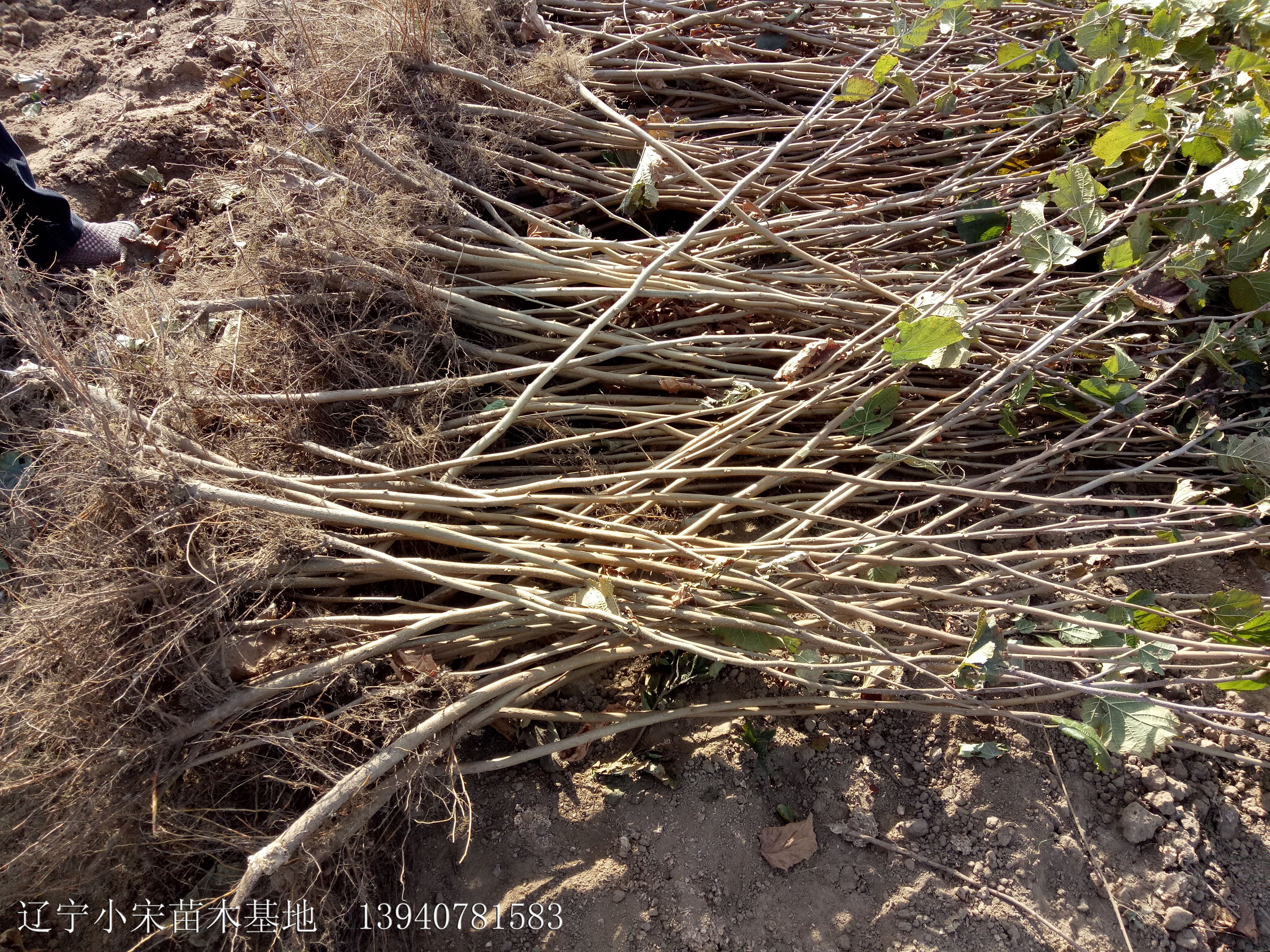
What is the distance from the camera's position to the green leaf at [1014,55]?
2.13 metres

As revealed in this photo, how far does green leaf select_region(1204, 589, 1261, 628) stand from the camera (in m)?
1.53

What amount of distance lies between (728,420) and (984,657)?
2.64 ft

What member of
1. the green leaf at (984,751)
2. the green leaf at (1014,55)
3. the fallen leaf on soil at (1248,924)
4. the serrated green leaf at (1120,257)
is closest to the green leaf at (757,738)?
the green leaf at (984,751)

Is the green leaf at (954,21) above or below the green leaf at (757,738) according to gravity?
above

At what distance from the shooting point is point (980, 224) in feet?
7.04

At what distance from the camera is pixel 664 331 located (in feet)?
6.79

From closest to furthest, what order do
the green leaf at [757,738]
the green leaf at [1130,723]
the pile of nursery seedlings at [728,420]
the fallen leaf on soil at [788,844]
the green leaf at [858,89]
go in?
the green leaf at [1130,723]
the pile of nursery seedlings at [728,420]
the fallen leaf on soil at [788,844]
the green leaf at [757,738]
the green leaf at [858,89]

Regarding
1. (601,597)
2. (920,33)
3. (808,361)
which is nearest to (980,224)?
(920,33)

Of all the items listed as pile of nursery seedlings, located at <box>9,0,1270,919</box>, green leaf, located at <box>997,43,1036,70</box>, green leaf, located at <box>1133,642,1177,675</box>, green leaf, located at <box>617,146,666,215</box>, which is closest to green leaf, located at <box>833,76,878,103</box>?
pile of nursery seedlings, located at <box>9,0,1270,919</box>

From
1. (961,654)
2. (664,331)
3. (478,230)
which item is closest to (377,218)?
(478,230)

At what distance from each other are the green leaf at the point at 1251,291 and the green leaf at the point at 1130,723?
1.17 meters

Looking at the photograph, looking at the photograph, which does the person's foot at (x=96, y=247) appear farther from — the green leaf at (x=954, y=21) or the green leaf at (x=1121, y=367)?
the green leaf at (x=1121, y=367)

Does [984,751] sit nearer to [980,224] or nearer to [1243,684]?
[1243,684]

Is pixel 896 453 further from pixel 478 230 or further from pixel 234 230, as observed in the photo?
pixel 234 230
